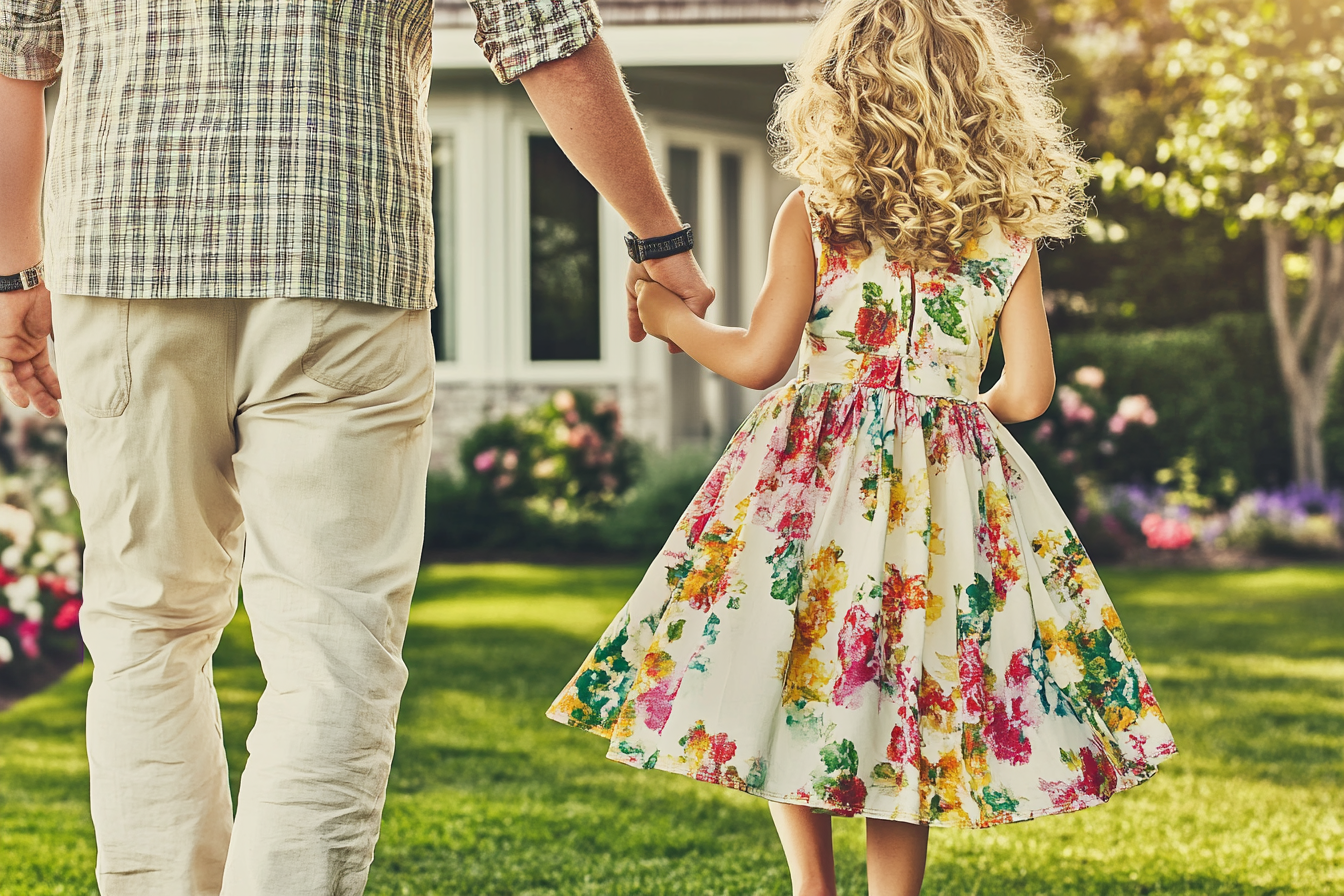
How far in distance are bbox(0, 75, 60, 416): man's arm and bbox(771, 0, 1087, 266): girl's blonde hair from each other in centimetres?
122

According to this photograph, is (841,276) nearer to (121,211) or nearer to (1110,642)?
(1110,642)

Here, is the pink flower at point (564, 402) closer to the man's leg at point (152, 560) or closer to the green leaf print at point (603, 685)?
the green leaf print at point (603, 685)

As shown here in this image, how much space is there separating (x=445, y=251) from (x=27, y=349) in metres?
7.76

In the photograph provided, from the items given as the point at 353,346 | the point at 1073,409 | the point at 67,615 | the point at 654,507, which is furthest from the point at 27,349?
the point at 1073,409

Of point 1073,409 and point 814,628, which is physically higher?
point 1073,409

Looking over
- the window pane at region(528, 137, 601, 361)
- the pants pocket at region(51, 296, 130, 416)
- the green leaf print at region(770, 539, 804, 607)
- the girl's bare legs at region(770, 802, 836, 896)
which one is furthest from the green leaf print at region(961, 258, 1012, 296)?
the window pane at region(528, 137, 601, 361)

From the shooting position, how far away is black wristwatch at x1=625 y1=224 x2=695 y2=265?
2.19 meters

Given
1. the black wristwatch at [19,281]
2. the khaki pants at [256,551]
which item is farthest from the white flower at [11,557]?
the khaki pants at [256,551]

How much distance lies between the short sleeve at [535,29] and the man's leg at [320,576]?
0.40 meters

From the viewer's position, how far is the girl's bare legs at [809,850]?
2.32 meters

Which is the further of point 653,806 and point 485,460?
point 485,460

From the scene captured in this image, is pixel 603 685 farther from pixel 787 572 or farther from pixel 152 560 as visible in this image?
pixel 152 560

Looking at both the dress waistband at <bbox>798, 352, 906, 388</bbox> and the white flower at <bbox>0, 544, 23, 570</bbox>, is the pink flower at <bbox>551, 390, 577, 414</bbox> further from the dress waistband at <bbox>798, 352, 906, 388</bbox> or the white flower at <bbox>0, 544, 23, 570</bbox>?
the dress waistband at <bbox>798, 352, 906, 388</bbox>

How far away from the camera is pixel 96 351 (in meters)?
1.84
